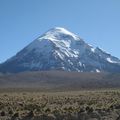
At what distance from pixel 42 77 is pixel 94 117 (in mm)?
171926

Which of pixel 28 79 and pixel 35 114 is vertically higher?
pixel 28 79

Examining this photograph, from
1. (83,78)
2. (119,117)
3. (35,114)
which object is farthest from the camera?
(83,78)

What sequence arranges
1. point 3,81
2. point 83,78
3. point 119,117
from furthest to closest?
point 83,78 → point 3,81 → point 119,117

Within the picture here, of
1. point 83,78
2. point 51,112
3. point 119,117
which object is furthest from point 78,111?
point 83,78

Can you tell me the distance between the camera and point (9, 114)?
29.0 m

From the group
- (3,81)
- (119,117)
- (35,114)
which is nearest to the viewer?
(119,117)

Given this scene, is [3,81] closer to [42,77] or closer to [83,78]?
[42,77]

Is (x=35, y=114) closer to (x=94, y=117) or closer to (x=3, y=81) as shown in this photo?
(x=94, y=117)

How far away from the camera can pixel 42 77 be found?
198000 millimetres

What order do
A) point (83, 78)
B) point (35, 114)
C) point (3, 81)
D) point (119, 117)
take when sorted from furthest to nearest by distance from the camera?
point (83, 78), point (3, 81), point (35, 114), point (119, 117)

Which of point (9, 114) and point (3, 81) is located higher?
point (3, 81)

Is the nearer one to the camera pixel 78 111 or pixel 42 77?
pixel 78 111

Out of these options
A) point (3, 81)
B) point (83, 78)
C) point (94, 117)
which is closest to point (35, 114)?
point (94, 117)

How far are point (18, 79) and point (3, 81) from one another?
36.4 ft
